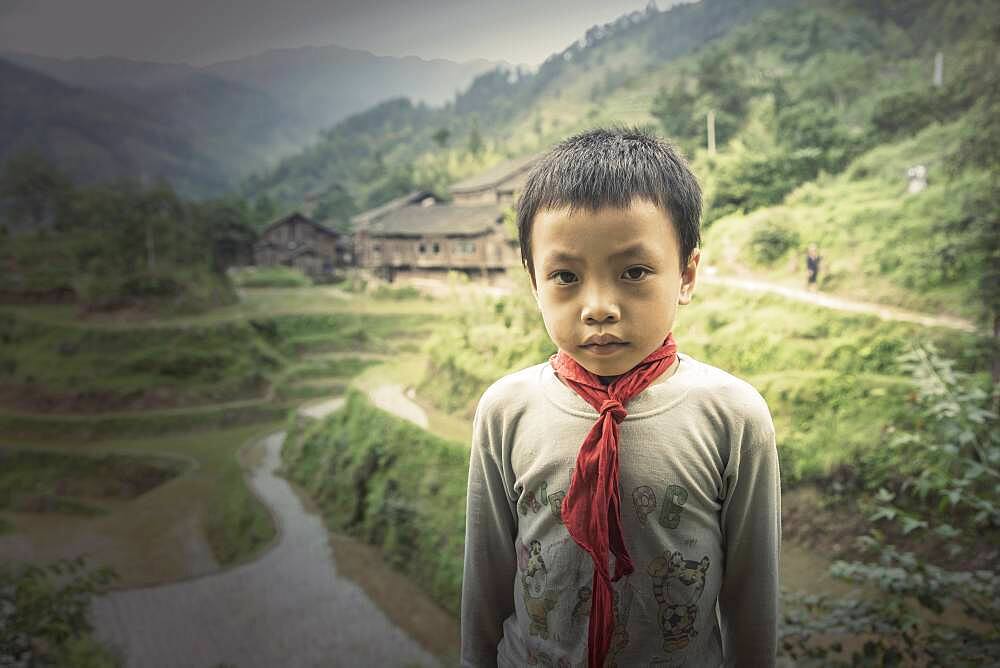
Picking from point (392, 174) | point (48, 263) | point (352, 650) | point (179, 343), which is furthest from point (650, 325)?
point (392, 174)

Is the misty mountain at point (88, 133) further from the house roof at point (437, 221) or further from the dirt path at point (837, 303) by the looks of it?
the dirt path at point (837, 303)

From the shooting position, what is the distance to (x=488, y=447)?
1.40m

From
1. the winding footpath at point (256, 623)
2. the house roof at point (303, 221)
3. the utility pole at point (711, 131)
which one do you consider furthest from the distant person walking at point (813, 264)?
the house roof at point (303, 221)

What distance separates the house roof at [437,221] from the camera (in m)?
7.20

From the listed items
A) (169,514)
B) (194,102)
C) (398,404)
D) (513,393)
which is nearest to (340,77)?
(194,102)

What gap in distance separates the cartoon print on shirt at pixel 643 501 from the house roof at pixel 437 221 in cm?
596

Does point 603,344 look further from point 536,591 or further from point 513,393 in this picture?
point 536,591

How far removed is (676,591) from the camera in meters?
1.29

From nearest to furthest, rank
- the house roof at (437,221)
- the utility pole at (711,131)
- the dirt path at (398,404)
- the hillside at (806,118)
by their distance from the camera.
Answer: the hillside at (806,118) → the utility pole at (711,131) → the house roof at (437,221) → the dirt path at (398,404)

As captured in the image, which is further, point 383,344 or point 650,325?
point 383,344

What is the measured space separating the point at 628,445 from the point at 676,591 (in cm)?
32

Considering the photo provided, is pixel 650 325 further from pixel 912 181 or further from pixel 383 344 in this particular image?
pixel 383 344

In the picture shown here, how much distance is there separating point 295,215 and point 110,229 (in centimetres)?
244

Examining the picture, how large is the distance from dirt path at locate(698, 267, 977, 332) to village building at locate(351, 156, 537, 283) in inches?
86.1
